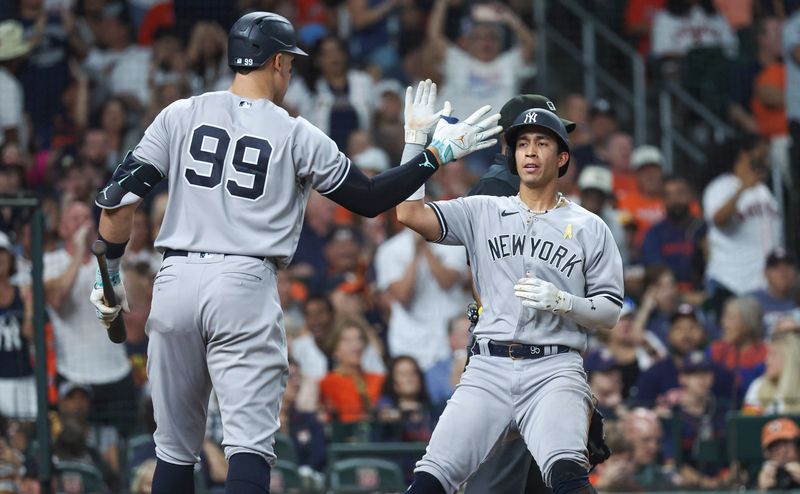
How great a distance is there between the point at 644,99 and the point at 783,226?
171cm

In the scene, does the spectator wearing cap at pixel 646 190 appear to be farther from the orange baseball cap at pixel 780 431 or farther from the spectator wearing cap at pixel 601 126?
the orange baseball cap at pixel 780 431

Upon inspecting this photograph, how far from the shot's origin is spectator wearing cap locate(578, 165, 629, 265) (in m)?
10.5

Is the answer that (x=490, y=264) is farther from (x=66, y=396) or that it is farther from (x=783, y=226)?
(x=783, y=226)

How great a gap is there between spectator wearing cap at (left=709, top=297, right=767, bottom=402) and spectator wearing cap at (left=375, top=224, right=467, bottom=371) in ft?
6.18

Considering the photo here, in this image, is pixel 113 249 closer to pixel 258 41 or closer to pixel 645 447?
pixel 258 41

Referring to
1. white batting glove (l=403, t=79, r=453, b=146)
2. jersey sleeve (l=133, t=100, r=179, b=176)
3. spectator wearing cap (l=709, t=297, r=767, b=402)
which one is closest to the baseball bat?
jersey sleeve (l=133, t=100, r=179, b=176)

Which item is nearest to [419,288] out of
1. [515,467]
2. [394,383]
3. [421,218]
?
[394,383]

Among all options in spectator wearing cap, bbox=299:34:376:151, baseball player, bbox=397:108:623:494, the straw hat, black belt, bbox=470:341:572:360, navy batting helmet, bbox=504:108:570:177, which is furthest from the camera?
spectator wearing cap, bbox=299:34:376:151

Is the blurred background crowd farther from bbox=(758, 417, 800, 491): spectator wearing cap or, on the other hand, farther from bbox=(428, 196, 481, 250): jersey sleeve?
bbox=(428, 196, 481, 250): jersey sleeve

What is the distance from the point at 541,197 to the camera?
17.4 feet

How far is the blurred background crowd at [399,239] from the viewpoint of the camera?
8891 millimetres

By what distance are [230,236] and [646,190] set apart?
6.83 metres

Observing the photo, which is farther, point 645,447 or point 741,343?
point 741,343

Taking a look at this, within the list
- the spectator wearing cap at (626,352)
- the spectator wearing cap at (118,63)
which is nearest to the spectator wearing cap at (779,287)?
the spectator wearing cap at (626,352)
